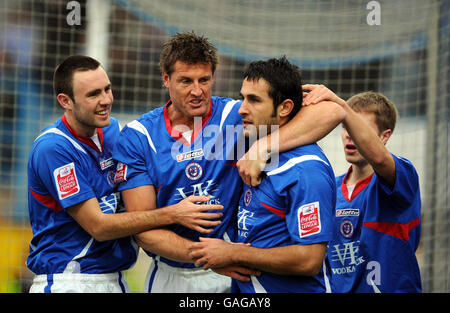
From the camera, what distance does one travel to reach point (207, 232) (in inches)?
113

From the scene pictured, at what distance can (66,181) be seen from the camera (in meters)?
3.04

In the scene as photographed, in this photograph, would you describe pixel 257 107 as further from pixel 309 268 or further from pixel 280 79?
pixel 309 268

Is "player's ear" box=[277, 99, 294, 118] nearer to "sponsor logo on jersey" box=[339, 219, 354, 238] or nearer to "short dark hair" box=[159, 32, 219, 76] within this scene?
"short dark hair" box=[159, 32, 219, 76]

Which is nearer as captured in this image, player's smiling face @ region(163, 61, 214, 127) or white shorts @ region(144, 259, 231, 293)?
player's smiling face @ region(163, 61, 214, 127)

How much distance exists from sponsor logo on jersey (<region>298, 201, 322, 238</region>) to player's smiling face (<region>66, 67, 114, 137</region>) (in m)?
1.21

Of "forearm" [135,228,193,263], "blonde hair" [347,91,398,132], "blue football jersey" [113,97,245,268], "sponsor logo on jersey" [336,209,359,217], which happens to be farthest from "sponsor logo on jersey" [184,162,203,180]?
"blonde hair" [347,91,398,132]

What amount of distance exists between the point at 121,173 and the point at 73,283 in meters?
0.66

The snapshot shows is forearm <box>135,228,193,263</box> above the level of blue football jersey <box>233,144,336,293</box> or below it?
below

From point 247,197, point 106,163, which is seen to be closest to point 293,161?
point 247,197

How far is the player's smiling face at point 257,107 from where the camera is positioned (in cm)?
286

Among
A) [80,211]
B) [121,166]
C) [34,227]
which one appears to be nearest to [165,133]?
[121,166]

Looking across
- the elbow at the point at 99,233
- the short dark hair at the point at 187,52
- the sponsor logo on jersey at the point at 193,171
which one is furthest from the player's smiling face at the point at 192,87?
the elbow at the point at 99,233

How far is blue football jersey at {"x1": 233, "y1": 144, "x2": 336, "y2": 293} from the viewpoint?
2607 millimetres
